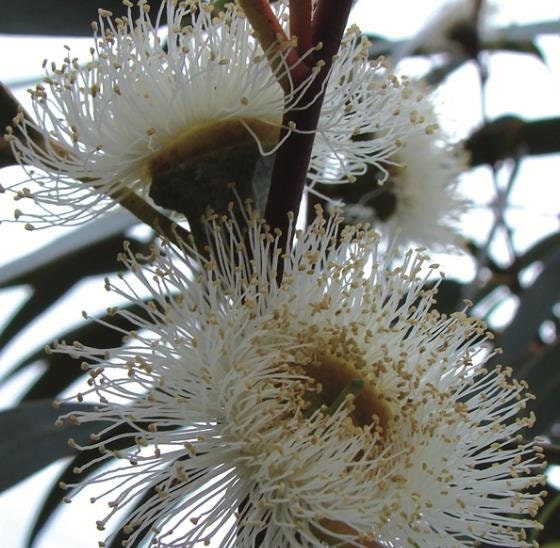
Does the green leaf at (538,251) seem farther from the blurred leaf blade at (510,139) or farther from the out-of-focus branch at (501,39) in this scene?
the out-of-focus branch at (501,39)

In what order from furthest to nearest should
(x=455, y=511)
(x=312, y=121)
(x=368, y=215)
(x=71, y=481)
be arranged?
(x=368, y=215) → (x=71, y=481) → (x=455, y=511) → (x=312, y=121)

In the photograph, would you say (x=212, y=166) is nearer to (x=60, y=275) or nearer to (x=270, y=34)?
(x=270, y=34)

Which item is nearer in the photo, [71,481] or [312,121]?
[312,121]

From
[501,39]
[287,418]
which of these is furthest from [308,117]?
[501,39]

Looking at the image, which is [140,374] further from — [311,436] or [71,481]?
[71,481]

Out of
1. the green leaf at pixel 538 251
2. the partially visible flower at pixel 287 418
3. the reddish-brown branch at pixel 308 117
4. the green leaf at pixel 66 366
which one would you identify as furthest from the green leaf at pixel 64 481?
the green leaf at pixel 538 251

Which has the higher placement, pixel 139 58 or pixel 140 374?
pixel 139 58

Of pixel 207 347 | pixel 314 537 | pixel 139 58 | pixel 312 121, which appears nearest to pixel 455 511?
pixel 314 537
